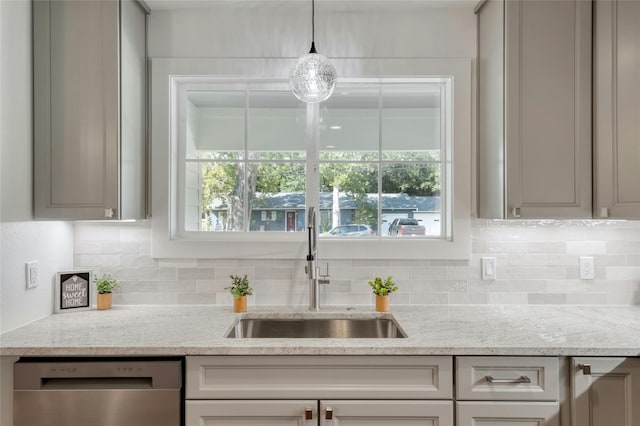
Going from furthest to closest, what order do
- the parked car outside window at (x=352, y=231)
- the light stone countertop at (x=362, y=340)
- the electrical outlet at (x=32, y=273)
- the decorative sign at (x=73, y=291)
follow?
the parked car outside window at (x=352, y=231) < the decorative sign at (x=73, y=291) < the electrical outlet at (x=32, y=273) < the light stone countertop at (x=362, y=340)

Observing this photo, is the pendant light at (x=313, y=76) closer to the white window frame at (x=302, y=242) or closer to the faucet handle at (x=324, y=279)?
the white window frame at (x=302, y=242)

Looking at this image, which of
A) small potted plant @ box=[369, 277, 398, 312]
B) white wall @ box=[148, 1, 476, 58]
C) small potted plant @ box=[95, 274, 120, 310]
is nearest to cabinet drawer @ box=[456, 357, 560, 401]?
small potted plant @ box=[369, 277, 398, 312]

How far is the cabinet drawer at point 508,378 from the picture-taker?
5.34ft

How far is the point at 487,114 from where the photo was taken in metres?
2.20

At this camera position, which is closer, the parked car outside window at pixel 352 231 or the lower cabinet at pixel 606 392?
the lower cabinet at pixel 606 392

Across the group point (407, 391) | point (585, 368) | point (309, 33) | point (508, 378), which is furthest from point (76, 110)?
point (585, 368)

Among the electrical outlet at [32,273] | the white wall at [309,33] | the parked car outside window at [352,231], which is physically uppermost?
the white wall at [309,33]

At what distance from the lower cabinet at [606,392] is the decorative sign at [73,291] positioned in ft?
7.10

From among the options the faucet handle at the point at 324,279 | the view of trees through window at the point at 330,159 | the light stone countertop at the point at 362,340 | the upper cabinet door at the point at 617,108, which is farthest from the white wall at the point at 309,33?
the light stone countertop at the point at 362,340

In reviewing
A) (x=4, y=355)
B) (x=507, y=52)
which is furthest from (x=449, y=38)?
(x=4, y=355)

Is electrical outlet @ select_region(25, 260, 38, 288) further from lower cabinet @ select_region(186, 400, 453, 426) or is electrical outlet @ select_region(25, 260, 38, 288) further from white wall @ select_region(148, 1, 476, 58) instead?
white wall @ select_region(148, 1, 476, 58)

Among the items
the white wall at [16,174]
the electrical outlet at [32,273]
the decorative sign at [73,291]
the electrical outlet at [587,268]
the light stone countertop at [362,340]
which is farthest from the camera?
the electrical outlet at [587,268]

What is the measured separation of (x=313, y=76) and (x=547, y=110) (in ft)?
3.44

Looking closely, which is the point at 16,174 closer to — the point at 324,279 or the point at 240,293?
the point at 240,293
